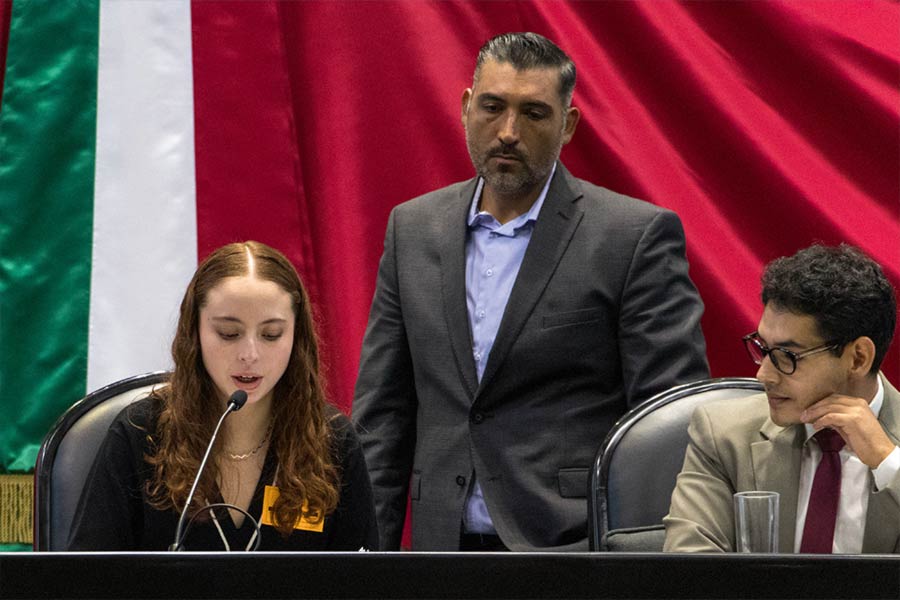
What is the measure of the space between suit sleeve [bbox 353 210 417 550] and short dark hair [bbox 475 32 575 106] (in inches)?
18.9

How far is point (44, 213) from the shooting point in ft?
9.55

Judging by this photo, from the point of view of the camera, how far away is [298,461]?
1.99 meters

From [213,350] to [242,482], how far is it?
225mm

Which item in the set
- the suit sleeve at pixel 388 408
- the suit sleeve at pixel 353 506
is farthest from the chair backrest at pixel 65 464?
the suit sleeve at pixel 388 408

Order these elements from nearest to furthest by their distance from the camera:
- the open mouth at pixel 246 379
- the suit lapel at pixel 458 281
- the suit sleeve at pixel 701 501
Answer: the suit sleeve at pixel 701 501, the open mouth at pixel 246 379, the suit lapel at pixel 458 281

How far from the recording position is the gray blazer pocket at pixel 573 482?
2268mm

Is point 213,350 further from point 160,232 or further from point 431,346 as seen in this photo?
point 160,232

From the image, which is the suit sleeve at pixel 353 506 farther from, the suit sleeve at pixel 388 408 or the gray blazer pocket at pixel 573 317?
the gray blazer pocket at pixel 573 317

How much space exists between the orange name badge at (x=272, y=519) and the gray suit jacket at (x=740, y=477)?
1.78 feet

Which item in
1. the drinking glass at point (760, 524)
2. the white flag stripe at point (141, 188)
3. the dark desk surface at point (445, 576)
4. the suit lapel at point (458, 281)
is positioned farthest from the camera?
the white flag stripe at point (141, 188)

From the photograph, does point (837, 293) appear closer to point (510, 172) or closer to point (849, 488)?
point (849, 488)

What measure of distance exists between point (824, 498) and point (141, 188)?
1769 millimetres

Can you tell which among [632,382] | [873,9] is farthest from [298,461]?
[873,9]

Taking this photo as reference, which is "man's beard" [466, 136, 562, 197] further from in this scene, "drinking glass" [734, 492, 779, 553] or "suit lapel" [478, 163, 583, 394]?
"drinking glass" [734, 492, 779, 553]
